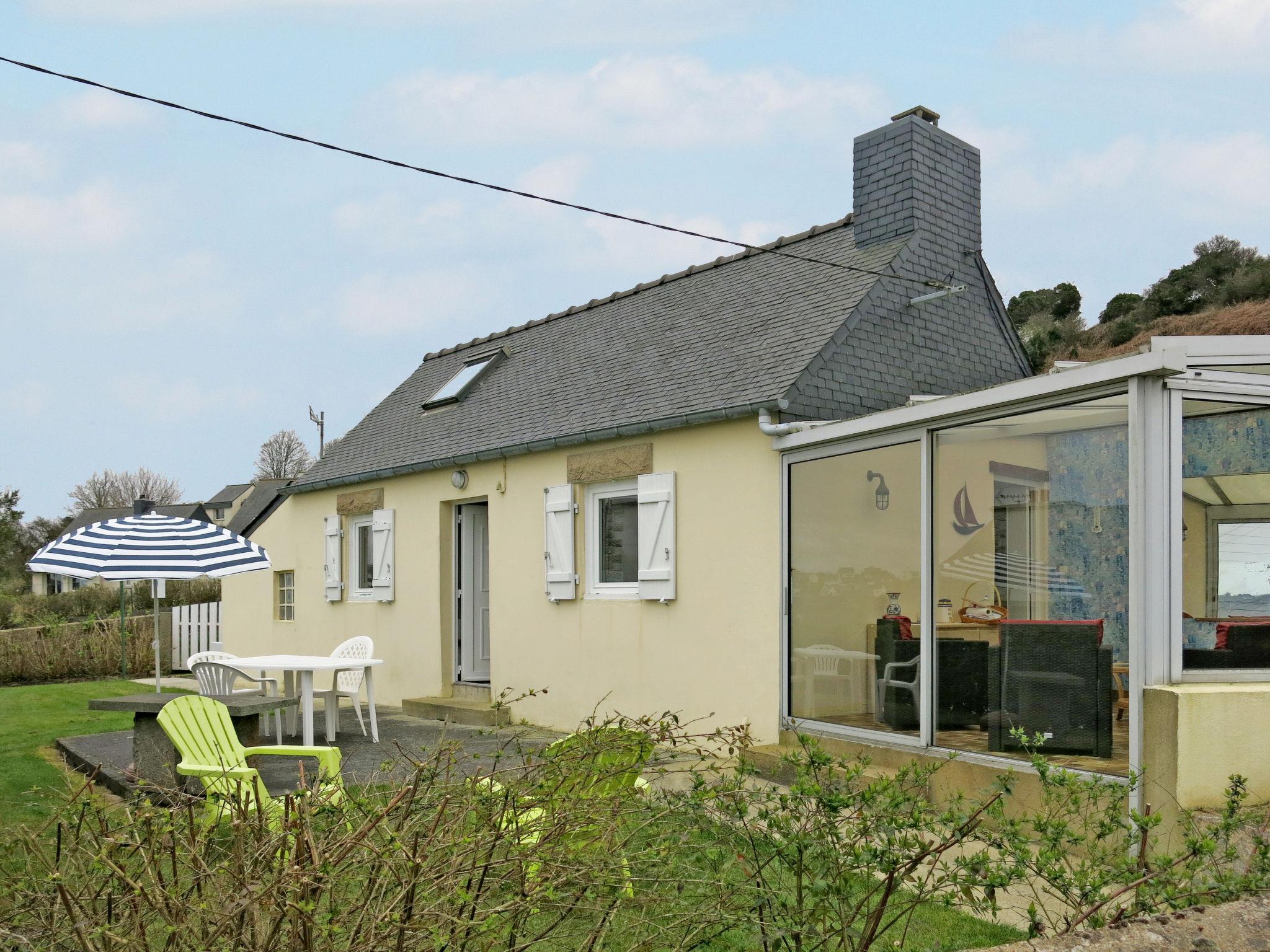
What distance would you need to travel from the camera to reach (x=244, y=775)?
17.9ft

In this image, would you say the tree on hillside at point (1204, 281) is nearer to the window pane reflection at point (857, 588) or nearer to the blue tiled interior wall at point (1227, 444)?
the window pane reflection at point (857, 588)

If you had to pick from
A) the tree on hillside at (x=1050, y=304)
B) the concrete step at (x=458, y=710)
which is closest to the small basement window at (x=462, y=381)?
the concrete step at (x=458, y=710)

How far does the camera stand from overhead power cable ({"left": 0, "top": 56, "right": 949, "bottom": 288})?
6602 mm

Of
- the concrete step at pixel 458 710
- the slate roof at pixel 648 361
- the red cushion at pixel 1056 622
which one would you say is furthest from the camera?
the concrete step at pixel 458 710

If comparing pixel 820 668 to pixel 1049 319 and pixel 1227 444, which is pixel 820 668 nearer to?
pixel 1227 444

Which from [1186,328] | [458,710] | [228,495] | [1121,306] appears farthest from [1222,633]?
[228,495]

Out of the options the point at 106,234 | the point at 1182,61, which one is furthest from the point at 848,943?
→ the point at 106,234

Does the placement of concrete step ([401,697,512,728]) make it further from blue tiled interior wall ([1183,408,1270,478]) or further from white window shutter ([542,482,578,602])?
blue tiled interior wall ([1183,408,1270,478])

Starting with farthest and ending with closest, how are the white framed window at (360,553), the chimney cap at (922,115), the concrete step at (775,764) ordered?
the white framed window at (360,553) → the chimney cap at (922,115) → the concrete step at (775,764)

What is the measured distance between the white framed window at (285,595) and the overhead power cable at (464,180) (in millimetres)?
8455

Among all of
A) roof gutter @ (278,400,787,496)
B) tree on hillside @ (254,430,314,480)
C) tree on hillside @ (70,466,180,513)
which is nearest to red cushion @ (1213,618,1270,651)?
roof gutter @ (278,400,787,496)

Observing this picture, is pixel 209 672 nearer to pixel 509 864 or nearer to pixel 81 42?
pixel 81 42

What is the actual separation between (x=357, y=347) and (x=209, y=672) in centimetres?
764

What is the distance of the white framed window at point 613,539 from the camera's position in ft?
33.3
